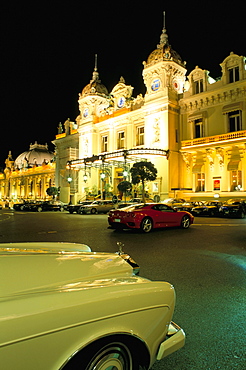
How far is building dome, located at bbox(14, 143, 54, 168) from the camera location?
3167 inches

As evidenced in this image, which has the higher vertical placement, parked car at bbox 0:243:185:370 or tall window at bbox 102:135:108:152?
tall window at bbox 102:135:108:152

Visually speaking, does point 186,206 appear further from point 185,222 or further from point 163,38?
point 163,38

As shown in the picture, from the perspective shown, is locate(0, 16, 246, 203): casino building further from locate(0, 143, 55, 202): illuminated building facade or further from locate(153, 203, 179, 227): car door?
locate(0, 143, 55, 202): illuminated building facade

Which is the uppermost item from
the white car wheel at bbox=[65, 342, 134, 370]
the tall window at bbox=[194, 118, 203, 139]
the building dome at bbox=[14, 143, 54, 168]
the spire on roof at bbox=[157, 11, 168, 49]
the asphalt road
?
the spire on roof at bbox=[157, 11, 168, 49]

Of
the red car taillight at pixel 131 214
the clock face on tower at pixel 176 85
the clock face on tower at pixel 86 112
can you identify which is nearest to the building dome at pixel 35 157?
the clock face on tower at pixel 86 112

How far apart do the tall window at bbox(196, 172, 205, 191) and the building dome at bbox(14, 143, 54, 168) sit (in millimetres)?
57318

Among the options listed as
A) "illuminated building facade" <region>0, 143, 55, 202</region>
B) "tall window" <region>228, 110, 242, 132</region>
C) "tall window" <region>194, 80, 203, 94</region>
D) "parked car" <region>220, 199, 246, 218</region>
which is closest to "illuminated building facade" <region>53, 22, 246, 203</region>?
"tall window" <region>228, 110, 242, 132</region>

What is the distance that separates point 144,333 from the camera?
6.63ft

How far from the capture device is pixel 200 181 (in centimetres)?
3139

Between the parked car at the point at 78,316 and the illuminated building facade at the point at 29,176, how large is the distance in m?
62.3

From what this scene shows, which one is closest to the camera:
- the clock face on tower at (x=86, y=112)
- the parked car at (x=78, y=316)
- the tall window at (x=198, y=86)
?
the parked car at (x=78, y=316)

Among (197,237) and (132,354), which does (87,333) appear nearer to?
(132,354)

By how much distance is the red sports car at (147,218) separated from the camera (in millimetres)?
11297

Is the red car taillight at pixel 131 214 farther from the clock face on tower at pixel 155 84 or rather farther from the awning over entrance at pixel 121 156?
the clock face on tower at pixel 155 84
